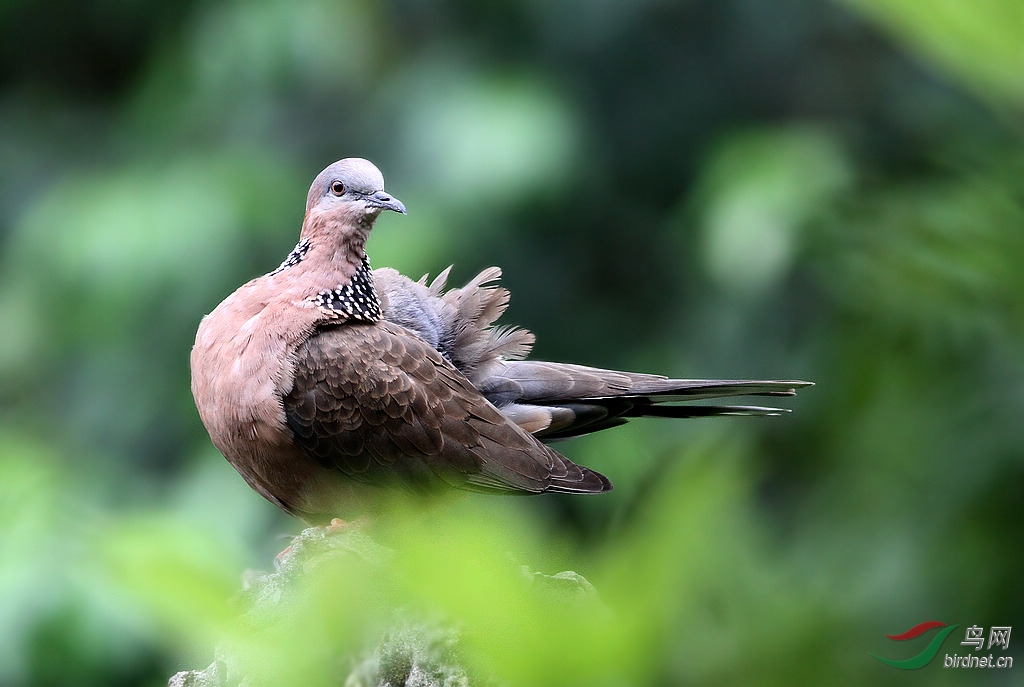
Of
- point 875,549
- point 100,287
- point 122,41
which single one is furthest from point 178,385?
point 875,549

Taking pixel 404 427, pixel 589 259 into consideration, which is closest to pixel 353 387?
pixel 404 427

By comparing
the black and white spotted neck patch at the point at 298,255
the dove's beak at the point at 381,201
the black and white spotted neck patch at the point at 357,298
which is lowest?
the black and white spotted neck patch at the point at 357,298

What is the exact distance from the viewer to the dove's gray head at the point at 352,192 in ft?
9.86

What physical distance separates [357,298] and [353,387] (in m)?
0.24

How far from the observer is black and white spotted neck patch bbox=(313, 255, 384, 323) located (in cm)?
307

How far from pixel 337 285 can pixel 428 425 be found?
436 millimetres

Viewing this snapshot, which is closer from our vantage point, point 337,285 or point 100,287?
point 337,285

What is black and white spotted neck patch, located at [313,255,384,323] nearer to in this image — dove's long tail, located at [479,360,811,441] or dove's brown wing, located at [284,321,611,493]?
dove's brown wing, located at [284,321,611,493]

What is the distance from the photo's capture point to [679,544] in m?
0.85

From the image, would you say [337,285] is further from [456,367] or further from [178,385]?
[178,385]

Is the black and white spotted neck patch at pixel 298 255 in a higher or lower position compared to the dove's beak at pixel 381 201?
lower

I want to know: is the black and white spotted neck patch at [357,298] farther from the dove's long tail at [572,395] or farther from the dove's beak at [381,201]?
the dove's long tail at [572,395]

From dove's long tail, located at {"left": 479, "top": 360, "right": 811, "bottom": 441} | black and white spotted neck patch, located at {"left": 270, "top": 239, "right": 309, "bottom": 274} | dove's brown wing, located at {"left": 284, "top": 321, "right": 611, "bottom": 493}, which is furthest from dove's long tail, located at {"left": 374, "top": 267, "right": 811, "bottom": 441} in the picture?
black and white spotted neck patch, located at {"left": 270, "top": 239, "right": 309, "bottom": 274}

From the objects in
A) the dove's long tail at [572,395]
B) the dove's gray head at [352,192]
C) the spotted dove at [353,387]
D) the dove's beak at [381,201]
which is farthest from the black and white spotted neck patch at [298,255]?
the dove's long tail at [572,395]
